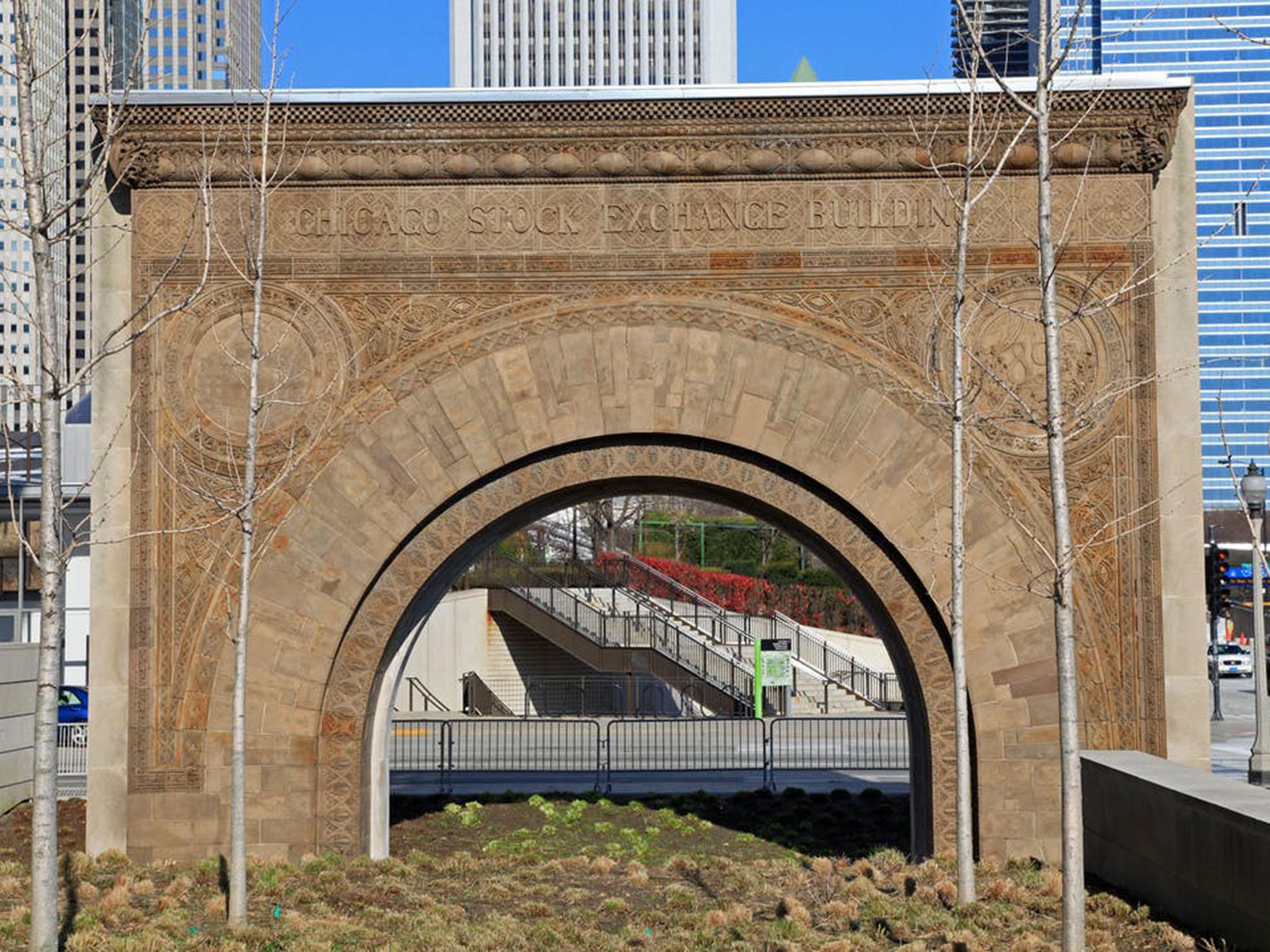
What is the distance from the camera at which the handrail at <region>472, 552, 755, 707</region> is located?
33.8 metres

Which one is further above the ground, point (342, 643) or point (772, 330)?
point (772, 330)

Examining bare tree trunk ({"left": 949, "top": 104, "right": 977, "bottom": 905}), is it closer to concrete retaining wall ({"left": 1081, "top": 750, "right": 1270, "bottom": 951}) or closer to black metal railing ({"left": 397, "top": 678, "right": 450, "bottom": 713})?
concrete retaining wall ({"left": 1081, "top": 750, "right": 1270, "bottom": 951})

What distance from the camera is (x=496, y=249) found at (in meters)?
13.0

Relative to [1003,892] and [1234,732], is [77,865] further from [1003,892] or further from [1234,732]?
[1234,732]

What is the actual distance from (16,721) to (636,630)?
2046 centimetres

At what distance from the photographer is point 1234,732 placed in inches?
1168

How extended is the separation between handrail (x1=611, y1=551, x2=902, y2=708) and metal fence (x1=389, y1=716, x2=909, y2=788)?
4869 millimetres

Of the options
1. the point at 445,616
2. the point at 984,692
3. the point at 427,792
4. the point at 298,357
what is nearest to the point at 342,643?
the point at 298,357

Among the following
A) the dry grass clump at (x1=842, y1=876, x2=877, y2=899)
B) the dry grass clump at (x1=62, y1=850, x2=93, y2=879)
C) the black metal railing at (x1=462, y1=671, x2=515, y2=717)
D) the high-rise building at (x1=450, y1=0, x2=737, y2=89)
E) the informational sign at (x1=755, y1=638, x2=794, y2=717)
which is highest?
the high-rise building at (x1=450, y1=0, x2=737, y2=89)

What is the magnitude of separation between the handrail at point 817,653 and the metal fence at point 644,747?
4.87 m

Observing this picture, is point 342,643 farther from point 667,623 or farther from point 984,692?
point 667,623

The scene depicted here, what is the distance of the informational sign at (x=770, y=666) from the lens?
99.3 feet

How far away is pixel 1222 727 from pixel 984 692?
20386mm

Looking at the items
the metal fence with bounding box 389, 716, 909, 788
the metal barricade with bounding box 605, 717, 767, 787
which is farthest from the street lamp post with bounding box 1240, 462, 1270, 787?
the metal barricade with bounding box 605, 717, 767, 787
